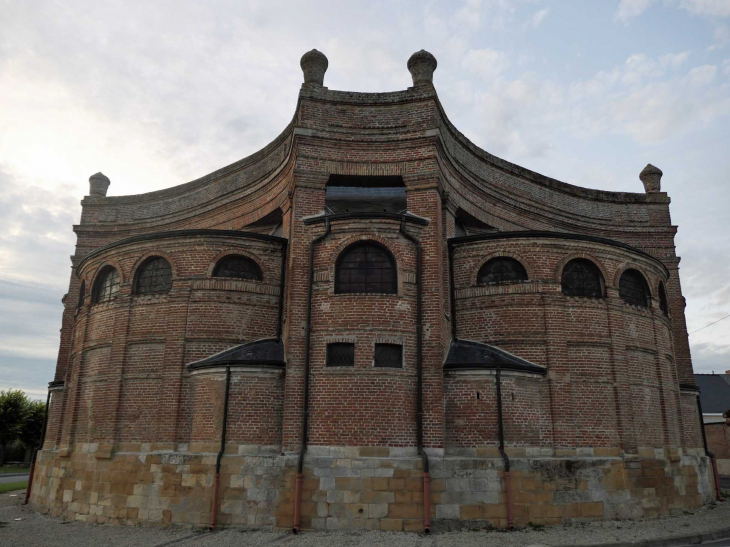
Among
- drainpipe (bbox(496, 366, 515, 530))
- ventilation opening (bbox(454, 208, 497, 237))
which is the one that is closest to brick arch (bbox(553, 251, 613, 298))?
ventilation opening (bbox(454, 208, 497, 237))

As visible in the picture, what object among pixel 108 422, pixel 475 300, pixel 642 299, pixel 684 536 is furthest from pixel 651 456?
pixel 108 422

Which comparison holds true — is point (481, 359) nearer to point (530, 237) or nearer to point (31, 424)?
point (530, 237)

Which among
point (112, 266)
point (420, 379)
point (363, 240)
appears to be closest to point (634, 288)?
point (420, 379)

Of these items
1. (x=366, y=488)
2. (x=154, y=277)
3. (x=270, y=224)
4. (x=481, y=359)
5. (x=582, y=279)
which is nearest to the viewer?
(x=366, y=488)

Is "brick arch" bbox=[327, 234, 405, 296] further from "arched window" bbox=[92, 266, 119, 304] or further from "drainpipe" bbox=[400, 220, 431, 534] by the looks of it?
"arched window" bbox=[92, 266, 119, 304]

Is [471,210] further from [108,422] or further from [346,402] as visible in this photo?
[108,422]

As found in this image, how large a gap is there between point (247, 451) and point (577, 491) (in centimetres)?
799

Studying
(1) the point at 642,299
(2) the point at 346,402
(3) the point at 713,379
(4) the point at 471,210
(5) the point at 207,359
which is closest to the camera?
(2) the point at 346,402

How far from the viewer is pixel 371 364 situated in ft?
43.4

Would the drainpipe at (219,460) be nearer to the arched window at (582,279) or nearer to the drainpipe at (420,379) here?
the drainpipe at (420,379)

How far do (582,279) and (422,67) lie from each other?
7.88 metres

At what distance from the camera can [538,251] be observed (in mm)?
15711

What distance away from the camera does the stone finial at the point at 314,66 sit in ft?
53.7

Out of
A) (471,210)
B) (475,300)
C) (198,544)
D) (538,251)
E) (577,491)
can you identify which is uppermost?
(471,210)
